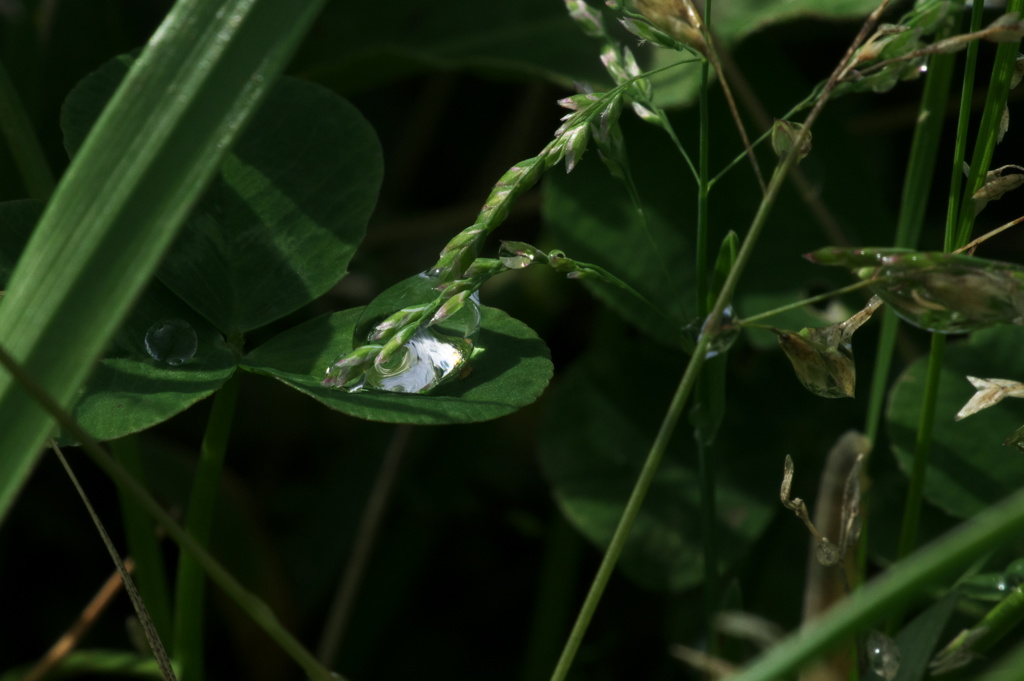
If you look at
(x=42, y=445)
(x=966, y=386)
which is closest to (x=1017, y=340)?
(x=966, y=386)

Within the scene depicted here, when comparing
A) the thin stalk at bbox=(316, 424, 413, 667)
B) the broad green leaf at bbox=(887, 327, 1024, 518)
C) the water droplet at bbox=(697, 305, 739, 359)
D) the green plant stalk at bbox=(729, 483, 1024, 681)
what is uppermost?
the green plant stalk at bbox=(729, 483, 1024, 681)

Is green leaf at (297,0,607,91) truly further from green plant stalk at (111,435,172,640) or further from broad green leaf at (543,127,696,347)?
green plant stalk at (111,435,172,640)

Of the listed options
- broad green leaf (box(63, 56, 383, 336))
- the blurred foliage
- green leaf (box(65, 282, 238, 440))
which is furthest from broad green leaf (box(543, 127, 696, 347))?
green leaf (box(65, 282, 238, 440))

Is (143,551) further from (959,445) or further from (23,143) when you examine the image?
(959,445)

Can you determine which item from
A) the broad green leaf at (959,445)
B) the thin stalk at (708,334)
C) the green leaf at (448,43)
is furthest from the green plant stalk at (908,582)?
the green leaf at (448,43)

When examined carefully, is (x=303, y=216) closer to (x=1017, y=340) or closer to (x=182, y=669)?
(x=182, y=669)

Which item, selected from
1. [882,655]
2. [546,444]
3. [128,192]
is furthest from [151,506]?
[546,444]

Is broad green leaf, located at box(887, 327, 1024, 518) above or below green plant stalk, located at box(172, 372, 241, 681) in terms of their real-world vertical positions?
above
